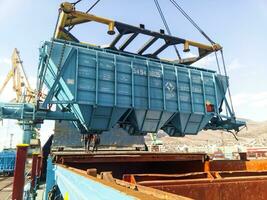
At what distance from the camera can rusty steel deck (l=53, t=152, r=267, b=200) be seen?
438cm

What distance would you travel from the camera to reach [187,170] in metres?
7.48

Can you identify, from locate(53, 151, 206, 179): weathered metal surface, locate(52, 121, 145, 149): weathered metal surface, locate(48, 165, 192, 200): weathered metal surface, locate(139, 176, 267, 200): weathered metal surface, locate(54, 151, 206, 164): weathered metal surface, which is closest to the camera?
locate(48, 165, 192, 200): weathered metal surface

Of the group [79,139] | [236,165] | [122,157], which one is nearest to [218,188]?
[122,157]

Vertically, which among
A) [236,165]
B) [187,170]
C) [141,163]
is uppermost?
[141,163]

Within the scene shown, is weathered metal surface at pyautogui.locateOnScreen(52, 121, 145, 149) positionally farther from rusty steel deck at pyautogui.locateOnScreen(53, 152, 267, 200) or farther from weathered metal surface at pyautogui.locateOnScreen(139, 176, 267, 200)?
weathered metal surface at pyautogui.locateOnScreen(139, 176, 267, 200)

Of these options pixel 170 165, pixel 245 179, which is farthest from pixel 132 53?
pixel 245 179

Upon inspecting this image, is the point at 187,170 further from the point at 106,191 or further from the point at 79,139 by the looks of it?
the point at 79,139

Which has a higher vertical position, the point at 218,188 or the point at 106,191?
the point at 106,191

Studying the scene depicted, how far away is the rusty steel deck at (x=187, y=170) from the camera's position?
14.4ft

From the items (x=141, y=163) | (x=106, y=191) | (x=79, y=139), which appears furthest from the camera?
(x=79, y=139)

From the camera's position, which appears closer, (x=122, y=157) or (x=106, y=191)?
(x=106, y=191)

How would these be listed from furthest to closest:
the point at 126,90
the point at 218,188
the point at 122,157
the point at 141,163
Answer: the point at 126,90
the point at 141,163
the point at 122,157
the point at 218,188

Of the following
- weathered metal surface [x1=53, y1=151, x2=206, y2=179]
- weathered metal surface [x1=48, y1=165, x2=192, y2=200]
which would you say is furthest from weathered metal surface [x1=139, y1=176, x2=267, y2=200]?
weathered metal surface [x1=53, y1=151, x2=206, y2=179]

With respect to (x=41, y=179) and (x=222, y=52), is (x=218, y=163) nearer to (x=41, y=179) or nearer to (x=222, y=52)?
(x=222, y=52)
